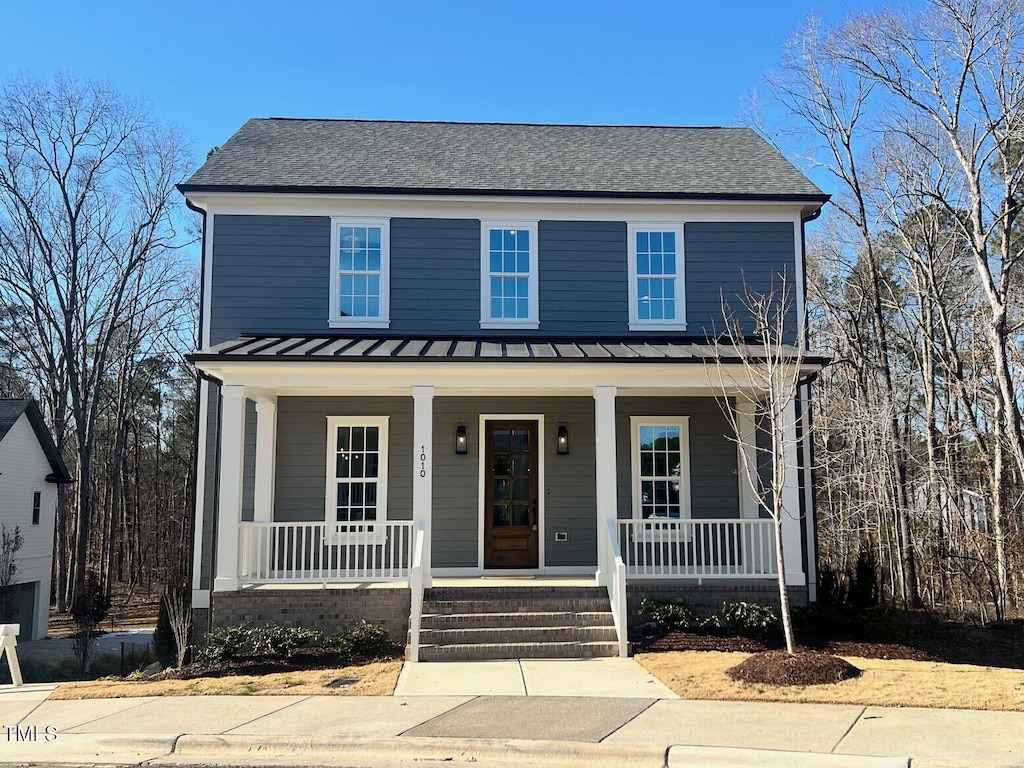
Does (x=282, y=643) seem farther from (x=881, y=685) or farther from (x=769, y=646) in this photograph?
(x=881, y=685)

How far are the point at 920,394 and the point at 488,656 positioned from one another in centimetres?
1644

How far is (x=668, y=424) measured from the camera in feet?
42.4

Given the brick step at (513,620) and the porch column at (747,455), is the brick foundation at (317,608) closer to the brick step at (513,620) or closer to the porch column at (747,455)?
the brick step at (513,620)

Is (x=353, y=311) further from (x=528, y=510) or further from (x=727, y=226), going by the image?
(x=727, y=226)

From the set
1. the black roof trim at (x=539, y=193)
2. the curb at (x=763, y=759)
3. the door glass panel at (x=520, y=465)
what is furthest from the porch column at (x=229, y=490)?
the curb at (x=763, y=759)

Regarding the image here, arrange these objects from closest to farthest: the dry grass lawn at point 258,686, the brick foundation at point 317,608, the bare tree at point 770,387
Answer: the dry grass lawn at point 258,686 < the bare tree at point 770,387 < the brick foundation at point 317,608

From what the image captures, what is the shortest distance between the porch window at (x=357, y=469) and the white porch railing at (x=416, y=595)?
245 centimetres

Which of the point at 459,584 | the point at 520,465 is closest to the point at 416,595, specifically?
the point at 459,584

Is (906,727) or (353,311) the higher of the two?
(353,311)

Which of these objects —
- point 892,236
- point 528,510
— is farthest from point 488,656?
point 892,236

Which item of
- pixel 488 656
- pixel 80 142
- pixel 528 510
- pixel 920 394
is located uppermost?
pixel 80 142

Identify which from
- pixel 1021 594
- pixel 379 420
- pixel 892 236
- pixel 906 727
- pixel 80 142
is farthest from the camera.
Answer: pixel 80 142

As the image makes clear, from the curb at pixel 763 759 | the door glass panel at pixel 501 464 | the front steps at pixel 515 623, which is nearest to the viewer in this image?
the curb at pixel 763 759

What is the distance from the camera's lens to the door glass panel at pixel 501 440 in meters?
12.9
